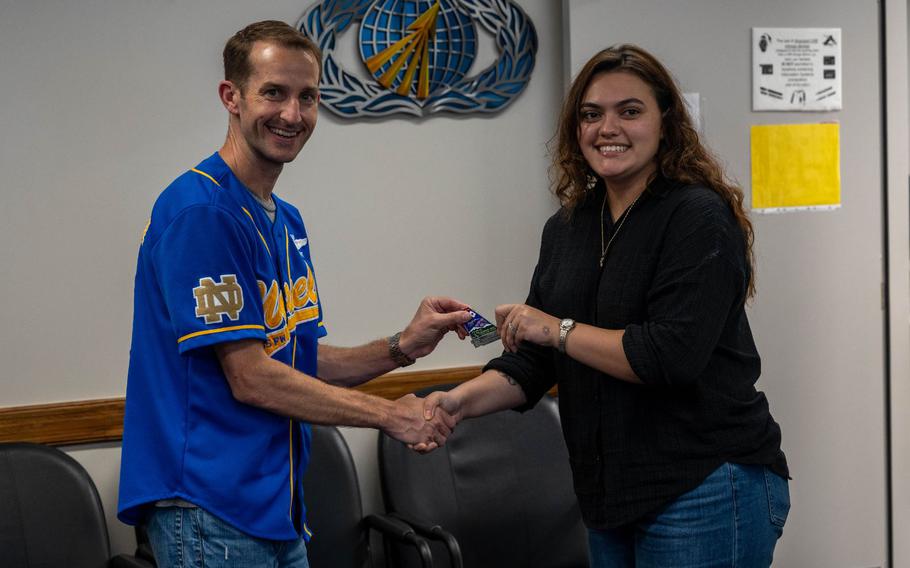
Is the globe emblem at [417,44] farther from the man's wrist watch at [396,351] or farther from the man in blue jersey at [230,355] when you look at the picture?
the man in blue jersey at [230,355]

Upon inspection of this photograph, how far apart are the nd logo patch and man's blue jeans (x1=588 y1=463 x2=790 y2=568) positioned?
2.89 feet

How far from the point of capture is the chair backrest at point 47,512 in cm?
268

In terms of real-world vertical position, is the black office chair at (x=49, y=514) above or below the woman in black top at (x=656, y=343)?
below

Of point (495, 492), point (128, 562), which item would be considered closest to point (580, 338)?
point (495, 492)

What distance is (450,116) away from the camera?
320cm

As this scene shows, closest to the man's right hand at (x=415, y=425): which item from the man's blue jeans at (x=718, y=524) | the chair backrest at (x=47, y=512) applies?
the man's blue jeans at (x=718, y=524)

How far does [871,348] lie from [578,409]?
1845 mm

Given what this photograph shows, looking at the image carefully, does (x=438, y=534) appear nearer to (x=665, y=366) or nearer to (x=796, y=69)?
(x=665, y=366)

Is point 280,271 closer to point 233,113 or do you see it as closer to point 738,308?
point 233,113

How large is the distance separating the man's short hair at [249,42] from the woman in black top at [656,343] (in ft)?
1.97

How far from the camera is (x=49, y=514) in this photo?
8.92ft

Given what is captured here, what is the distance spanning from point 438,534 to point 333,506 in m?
0.36

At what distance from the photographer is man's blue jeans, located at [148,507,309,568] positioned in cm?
181

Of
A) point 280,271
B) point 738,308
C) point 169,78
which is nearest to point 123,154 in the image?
point 169,78
